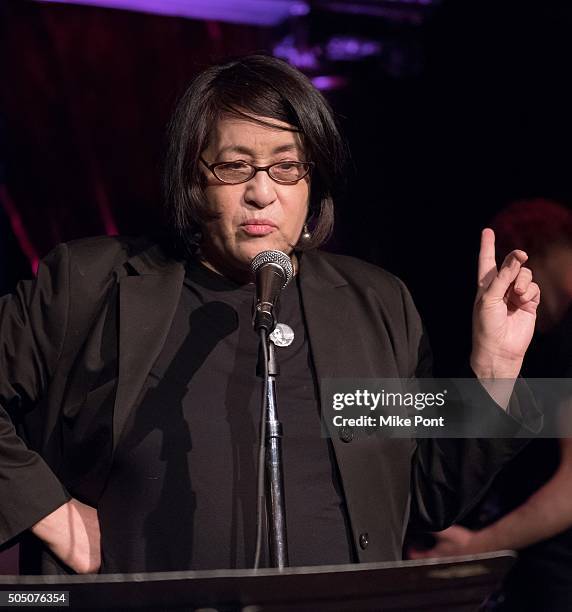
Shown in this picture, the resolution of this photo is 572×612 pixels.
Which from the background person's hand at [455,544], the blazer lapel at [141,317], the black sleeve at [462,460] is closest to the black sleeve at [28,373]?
the blazer lapel at [141,317]

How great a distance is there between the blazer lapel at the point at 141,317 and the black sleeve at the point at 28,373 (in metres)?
0.11

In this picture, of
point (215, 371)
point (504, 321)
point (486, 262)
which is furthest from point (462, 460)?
point (215, 371)

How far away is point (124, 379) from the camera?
61.7 inches

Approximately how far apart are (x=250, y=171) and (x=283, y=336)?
0.31 meters

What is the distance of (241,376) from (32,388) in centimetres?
37

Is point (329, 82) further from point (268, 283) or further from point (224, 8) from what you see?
point (268, 283)

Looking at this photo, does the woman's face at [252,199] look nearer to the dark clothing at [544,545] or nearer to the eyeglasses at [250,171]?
the eyeglasses at [250,171]

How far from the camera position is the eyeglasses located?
65.4 inches

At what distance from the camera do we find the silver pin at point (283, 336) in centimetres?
169

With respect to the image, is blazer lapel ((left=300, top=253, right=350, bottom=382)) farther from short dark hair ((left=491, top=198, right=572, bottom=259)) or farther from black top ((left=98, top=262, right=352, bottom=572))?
short dark hair ((left=491, top=198, right=572, bottom=259))

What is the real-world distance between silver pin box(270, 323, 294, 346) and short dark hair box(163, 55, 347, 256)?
0.24 metres

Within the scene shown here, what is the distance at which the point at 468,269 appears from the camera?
297 centimetres

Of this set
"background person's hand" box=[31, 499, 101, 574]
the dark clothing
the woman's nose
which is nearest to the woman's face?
the woman's nose

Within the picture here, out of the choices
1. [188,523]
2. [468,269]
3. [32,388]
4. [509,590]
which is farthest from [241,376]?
[468,269]
